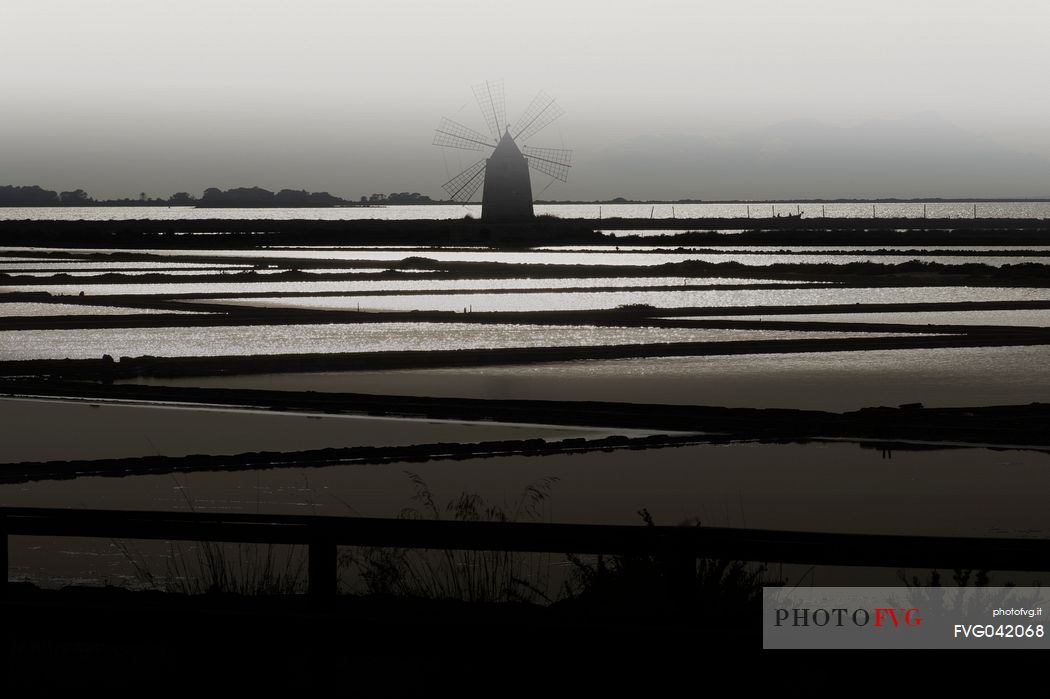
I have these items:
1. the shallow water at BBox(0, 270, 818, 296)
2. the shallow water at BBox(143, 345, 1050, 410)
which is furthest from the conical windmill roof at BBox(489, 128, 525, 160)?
the shallow water at BBox(143, 345, 1050, 410)

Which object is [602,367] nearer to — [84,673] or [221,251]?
[84,673]

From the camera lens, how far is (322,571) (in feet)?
12.7

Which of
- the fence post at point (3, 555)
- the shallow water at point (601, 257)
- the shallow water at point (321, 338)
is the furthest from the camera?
the shallow water at point (601, 257)

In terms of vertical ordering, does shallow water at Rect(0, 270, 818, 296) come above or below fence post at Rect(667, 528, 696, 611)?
below

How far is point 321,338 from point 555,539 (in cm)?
1387

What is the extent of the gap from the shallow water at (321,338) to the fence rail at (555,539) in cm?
1148

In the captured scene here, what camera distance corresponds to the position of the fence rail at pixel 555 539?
3.69 metres

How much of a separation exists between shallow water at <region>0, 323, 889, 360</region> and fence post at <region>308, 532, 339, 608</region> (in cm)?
1168

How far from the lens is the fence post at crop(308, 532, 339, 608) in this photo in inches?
A: 152
